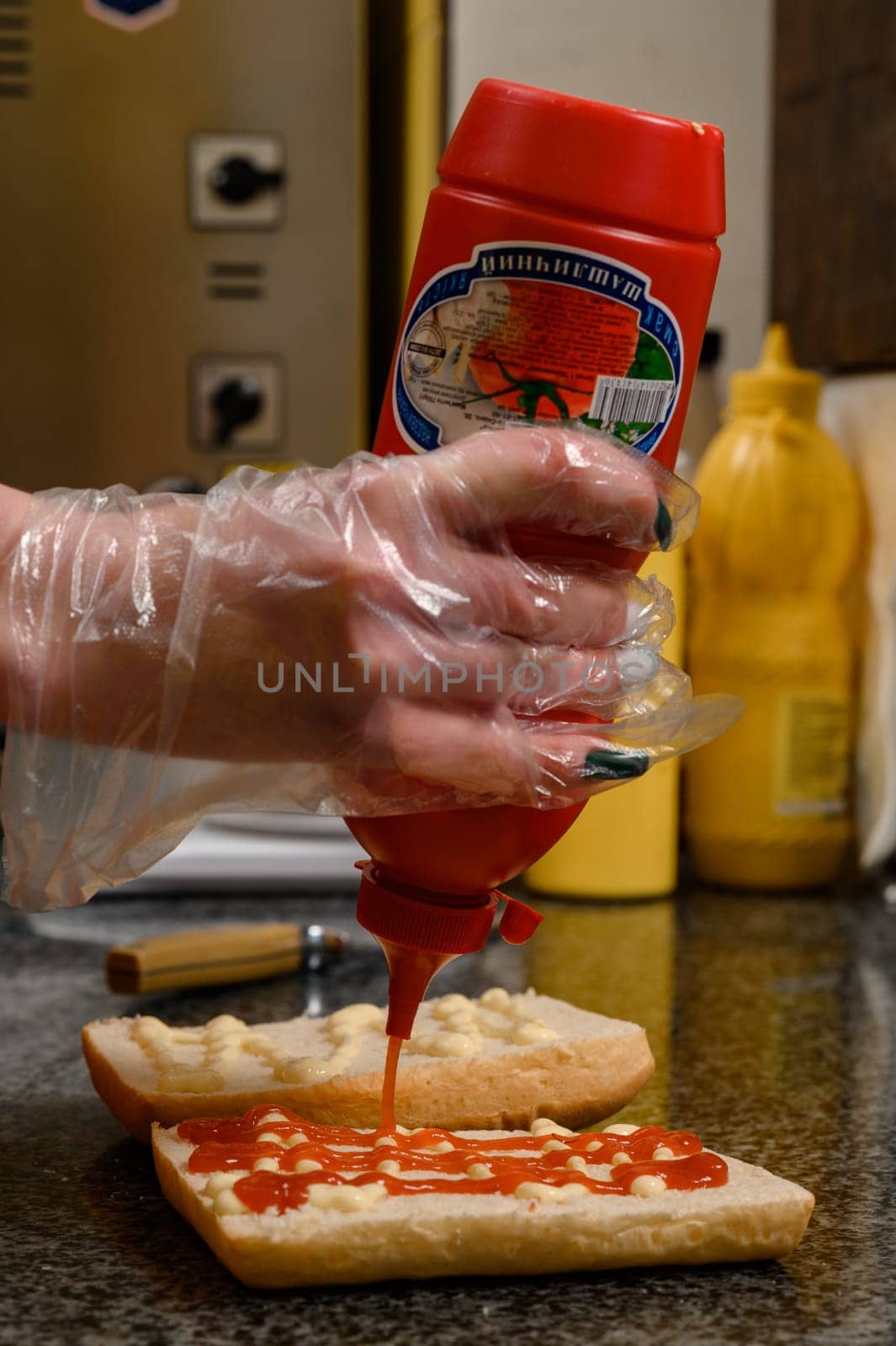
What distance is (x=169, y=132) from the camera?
2.03 m

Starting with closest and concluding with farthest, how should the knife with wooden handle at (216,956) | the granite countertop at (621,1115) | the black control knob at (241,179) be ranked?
the granite countertop at (621,1115)
the knife with wooden handle at (216,956)
the black control knob at (241,179)

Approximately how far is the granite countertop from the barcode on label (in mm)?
368

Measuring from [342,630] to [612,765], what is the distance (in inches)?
5.4

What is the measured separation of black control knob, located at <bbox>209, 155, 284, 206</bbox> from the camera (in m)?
2.04

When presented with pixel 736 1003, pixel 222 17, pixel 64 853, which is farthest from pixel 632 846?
pixel 222 17

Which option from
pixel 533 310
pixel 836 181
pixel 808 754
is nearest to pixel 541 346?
pixel 533 310

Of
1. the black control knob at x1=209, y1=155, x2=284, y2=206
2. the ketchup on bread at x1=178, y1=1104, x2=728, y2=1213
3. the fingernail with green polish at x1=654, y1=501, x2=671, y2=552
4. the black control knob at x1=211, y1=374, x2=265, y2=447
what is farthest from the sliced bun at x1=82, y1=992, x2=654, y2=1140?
the black control knob at x1=209, y1=155, x2=284, y2=206

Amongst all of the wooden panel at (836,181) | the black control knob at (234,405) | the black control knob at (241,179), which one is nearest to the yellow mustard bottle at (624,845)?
the wooden panel at (836,181)

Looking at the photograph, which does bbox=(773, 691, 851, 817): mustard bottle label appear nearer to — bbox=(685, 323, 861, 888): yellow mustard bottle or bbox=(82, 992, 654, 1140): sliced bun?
bbox=(685, 323, 861, 888): yellow mustard bottle

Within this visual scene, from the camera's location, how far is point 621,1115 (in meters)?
0.91

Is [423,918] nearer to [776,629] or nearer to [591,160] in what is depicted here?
[591,160]

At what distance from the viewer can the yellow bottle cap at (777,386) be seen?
172cm

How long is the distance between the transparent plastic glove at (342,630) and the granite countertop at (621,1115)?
20 centimetres

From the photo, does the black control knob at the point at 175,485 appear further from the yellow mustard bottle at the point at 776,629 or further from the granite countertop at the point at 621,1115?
the yellow mustard bottle at the point at 776,629
